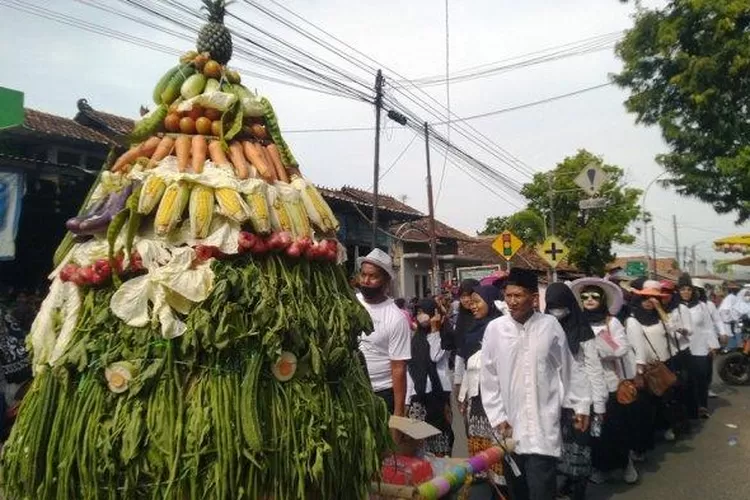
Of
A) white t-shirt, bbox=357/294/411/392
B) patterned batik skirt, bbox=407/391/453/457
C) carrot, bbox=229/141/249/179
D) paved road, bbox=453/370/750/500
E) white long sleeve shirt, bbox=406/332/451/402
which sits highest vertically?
carrot, bbox=229/141/249/179

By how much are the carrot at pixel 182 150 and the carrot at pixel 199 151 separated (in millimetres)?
25

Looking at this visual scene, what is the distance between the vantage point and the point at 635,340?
6.96 meters

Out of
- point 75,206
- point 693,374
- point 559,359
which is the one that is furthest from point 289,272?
point 75,206

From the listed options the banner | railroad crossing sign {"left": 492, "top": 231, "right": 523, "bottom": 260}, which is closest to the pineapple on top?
the banner

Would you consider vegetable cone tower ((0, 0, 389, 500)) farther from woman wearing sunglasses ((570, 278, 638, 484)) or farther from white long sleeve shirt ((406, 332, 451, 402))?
woman wearing sunglasses ((570, 278, 638, 484))

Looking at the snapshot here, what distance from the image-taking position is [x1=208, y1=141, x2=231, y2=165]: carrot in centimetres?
268

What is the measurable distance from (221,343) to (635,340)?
5651mm

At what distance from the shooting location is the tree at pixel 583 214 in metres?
34.6

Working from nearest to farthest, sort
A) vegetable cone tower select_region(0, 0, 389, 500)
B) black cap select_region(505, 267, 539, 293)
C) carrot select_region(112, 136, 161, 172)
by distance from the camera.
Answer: vegetable cone tower select_region(0, 0, 389, 500), carrot select_region(112, 136, 161, 172), black cap select_region(505, 267, 539, 293)

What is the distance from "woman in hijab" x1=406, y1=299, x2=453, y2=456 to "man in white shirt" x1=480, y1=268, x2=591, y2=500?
1.30m

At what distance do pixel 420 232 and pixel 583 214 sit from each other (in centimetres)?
1222

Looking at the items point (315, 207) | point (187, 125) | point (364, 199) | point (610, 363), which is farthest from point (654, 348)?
point (364, 199)

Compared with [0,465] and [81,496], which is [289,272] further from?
[0,465]

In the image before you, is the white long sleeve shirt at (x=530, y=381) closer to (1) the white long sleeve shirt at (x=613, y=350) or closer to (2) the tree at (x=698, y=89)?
(1) the white long sleeve shirt at (x=613, y=350)
